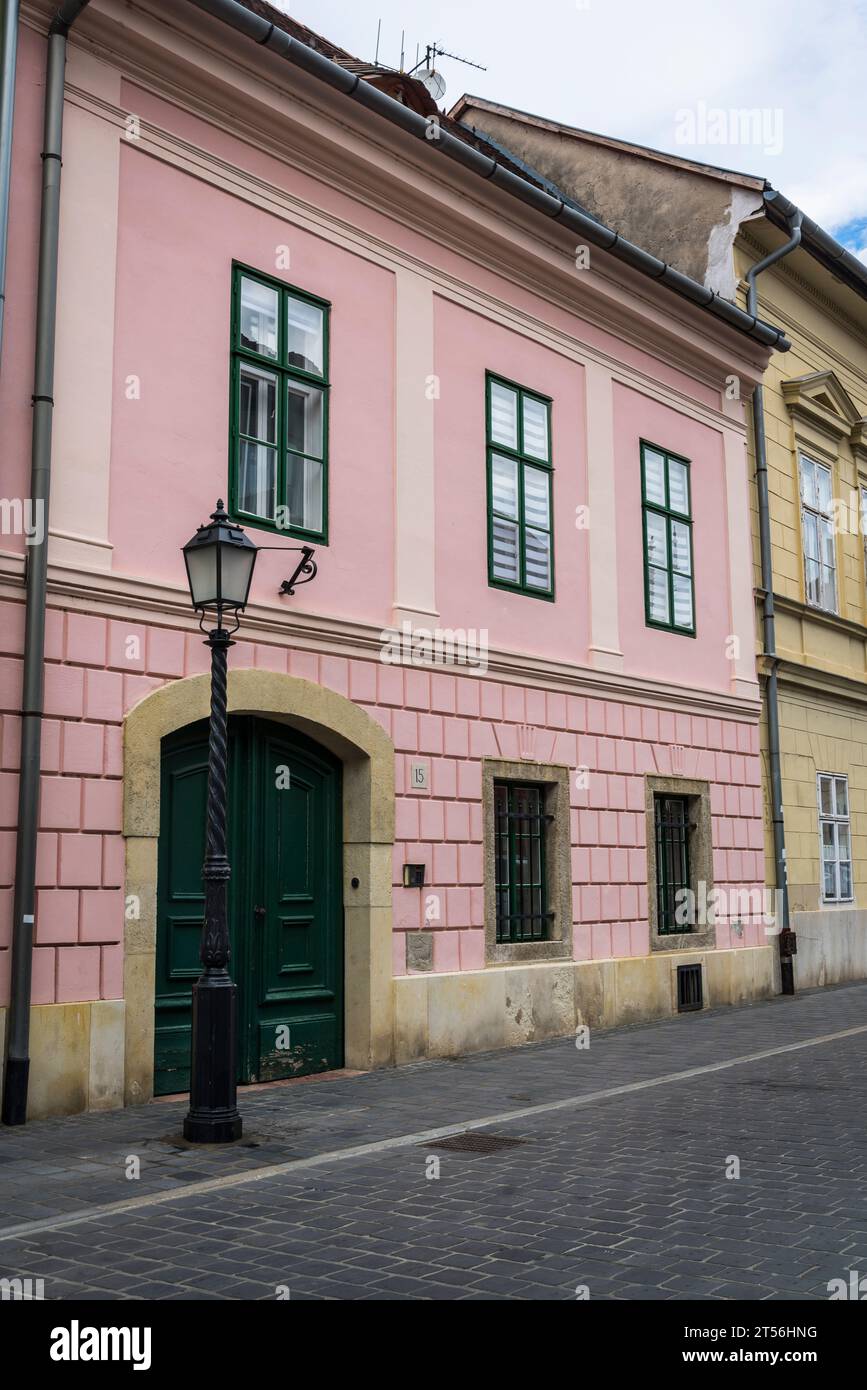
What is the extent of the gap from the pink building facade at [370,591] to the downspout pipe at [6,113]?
23 centimetres

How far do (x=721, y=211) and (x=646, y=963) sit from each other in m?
10.1

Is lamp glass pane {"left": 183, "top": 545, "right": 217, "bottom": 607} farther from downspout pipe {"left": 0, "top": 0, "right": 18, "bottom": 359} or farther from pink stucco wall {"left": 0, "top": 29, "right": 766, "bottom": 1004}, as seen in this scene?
downspout pipe {"left": 0, "top": 0, "right": 18, "bottom": 359}

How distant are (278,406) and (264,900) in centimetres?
390

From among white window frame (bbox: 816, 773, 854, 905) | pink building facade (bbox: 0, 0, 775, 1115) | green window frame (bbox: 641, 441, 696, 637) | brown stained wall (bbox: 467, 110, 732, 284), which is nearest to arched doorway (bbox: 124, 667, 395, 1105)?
pink building facade (bbox: 0, 0, 775, 1115)

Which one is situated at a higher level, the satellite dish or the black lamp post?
the satellite dish

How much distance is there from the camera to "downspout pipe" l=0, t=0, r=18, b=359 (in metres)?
8.38

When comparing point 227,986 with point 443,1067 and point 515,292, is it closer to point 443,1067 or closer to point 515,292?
point 443,1067

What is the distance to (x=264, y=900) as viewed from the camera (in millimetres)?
10133

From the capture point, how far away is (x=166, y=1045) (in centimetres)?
920

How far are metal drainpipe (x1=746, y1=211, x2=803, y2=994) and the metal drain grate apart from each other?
30.9 feet

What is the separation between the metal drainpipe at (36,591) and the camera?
7.96 meters

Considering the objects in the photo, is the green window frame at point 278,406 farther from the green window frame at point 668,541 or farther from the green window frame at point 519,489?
the green window frame at point 668,541

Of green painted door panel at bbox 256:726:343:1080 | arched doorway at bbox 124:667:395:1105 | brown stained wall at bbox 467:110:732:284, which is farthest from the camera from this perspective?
brown stained wall at bbox 467:110:732:284

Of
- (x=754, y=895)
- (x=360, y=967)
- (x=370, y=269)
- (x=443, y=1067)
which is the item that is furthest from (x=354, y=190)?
(x=754, y=895)
